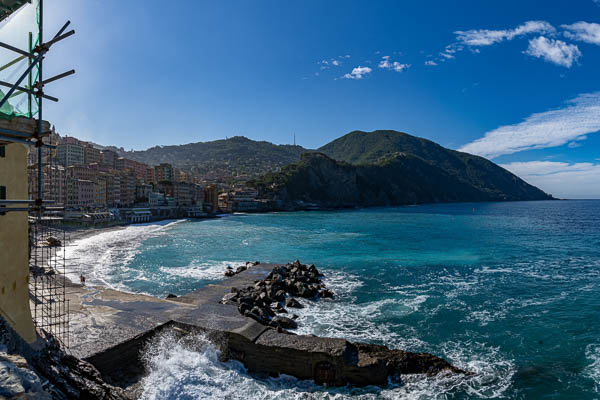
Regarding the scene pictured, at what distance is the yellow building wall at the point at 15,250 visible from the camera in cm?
576

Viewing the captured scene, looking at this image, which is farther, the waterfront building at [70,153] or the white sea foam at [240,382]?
the waterfront building at [70,153]

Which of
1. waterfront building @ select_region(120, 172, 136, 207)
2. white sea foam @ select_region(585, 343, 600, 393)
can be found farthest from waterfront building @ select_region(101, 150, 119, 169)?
Answer: white sea foam @ select_region(585, 343, 600, 393)

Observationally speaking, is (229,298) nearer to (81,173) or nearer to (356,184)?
(81,173)

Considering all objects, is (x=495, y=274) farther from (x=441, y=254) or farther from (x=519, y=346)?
(x=519, y=346)

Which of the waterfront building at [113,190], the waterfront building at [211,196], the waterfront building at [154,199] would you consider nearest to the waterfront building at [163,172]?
the waterfront building at [211,196]

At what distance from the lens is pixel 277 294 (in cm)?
1634

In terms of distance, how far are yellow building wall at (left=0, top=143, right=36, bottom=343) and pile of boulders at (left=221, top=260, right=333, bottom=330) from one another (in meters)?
7.01

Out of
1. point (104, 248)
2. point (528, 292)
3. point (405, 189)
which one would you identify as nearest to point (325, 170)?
point (405, 189)

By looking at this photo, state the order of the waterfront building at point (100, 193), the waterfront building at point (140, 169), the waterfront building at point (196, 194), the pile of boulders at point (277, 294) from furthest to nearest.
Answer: the waterfront building at point (140, 169) → the waterfront building at point (196, 194) → the waterfront building at point (100, 193) → the pile of boulders at point (277, 294)

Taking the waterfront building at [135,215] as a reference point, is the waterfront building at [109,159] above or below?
above

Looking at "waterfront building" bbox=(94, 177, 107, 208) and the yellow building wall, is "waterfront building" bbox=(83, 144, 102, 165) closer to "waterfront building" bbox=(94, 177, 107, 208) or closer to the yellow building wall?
"waterfront building" bbox=(94, 177, 107, 208)

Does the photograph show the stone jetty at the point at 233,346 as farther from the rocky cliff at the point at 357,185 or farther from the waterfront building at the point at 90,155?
the rocky cliff at the point at 357,185

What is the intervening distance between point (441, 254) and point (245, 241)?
69.2 feet

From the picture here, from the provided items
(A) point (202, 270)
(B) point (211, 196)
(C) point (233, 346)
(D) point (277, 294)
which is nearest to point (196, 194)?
(B) point (211, 196)
